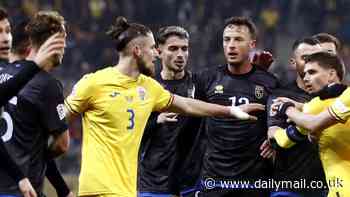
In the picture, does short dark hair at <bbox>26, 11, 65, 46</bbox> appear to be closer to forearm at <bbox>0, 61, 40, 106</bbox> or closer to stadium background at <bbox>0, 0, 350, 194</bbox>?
forearm at <bbox>0, 61, 40, 106</bbox>

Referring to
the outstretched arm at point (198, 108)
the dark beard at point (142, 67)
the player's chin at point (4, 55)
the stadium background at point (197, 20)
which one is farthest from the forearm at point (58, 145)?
the stadium background at point (197, 20)

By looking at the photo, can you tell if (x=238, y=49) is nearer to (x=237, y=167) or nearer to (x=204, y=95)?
(x=204, y=95)

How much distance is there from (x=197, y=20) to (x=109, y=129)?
1425cm

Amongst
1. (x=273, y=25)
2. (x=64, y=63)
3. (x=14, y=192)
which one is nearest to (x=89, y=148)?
(x=14, y=192)

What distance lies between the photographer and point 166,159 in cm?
901

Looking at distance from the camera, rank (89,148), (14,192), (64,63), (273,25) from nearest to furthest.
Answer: (14,192) → (89,148) → (64,63) → (273,25)

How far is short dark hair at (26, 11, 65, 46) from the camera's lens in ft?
21.7

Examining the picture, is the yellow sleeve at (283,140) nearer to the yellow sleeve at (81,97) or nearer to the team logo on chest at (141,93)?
the team logo on chest at (141,93)

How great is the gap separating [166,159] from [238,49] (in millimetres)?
1370

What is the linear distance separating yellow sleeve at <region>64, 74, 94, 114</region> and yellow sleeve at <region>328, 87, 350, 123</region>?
1.96 meters

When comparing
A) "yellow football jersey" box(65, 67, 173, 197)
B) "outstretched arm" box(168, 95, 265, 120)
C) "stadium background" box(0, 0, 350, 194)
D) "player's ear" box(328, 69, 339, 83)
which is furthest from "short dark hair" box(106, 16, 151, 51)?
"stadium background" box(0, 0, 350, 194)

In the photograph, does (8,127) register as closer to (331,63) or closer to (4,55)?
(4,55)

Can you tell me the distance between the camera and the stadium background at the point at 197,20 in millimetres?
19688
